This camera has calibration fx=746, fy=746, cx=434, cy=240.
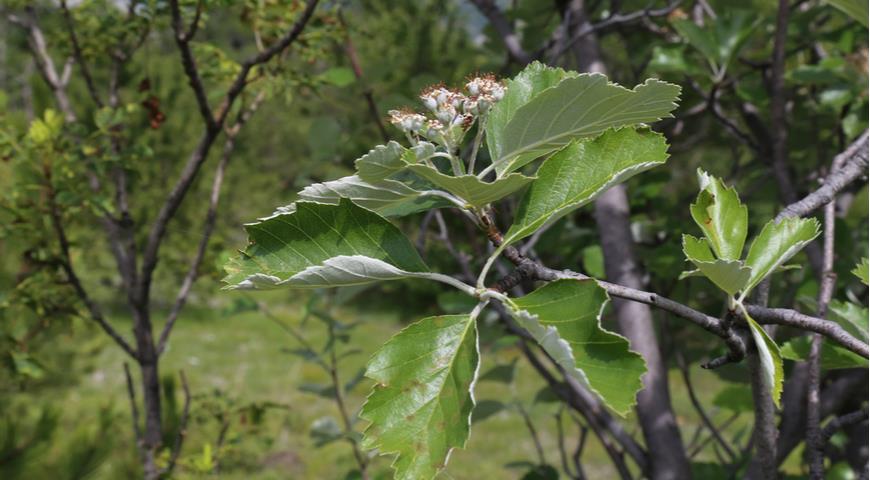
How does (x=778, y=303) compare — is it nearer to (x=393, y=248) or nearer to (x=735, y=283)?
(x=735, y=283)

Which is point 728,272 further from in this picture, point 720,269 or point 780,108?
point 780,108

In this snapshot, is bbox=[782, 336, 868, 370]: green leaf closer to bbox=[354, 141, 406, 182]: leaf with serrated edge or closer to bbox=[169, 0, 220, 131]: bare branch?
bbox=[354, 141, 406, 182]: leaf with serrated edge

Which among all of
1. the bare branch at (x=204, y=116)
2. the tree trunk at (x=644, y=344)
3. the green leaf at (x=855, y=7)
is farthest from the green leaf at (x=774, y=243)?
the bare branch at (x=204, y=116)

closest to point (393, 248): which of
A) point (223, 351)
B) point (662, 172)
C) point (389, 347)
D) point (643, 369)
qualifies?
point (389, 347)

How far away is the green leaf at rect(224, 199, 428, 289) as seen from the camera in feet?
1.83

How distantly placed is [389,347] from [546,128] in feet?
0.65

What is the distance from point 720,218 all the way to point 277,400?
6.30 metres

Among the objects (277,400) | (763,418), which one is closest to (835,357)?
(763,418)

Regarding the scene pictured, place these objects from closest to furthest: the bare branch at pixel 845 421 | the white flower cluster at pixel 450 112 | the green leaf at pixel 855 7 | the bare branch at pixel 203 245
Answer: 1. the white flower cluster at pixel 450 112
2. the bare branch at pixel 845 421
3. the green leaf at pixel 855 7
4. the bare branch at pixel 203 245

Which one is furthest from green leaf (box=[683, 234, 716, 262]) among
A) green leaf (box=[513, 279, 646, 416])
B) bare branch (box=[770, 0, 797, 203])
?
bare branch (box=[770, 0, 797, 203])

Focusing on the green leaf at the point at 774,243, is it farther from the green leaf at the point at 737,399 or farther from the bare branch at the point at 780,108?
the green leaf at the point at 737,399

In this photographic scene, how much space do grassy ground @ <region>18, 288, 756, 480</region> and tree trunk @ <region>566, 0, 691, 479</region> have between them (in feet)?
1.95

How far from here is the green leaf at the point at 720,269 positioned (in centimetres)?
52

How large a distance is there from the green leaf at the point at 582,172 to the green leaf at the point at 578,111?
0.04 feet
